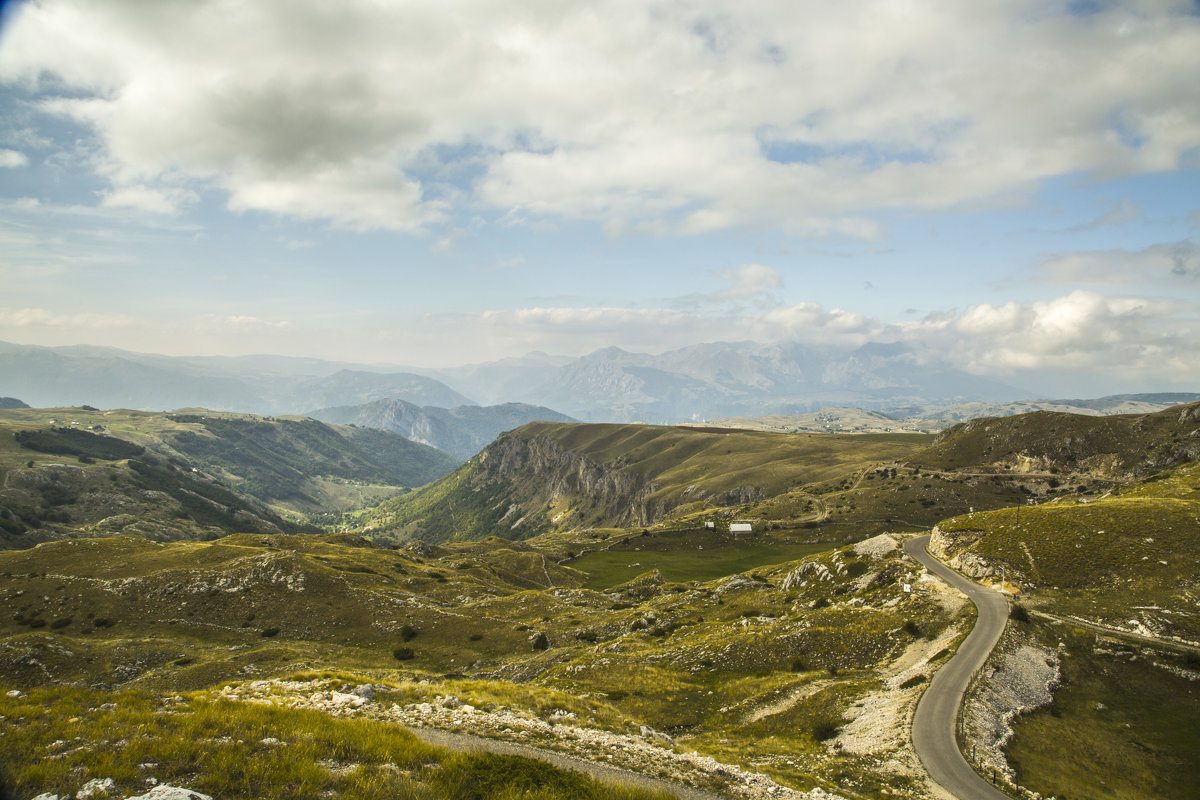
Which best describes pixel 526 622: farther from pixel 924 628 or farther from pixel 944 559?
pixel 944 559

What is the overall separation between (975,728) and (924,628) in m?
17.1

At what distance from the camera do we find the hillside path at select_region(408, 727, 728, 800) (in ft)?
62.4

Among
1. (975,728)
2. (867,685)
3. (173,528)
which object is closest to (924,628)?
(867,685)

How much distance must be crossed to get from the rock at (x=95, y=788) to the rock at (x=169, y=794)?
3.03 feet

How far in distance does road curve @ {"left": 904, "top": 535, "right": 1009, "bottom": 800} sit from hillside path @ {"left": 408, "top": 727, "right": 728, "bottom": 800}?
51.6ft

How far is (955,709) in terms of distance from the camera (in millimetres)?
31719

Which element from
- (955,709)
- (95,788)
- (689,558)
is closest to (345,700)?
(95,788)

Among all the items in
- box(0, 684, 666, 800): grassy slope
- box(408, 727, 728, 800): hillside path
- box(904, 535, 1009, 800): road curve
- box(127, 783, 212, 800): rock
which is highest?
box(127, 783, 212, 800): rock

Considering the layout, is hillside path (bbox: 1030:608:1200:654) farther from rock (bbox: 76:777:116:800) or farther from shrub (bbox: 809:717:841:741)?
rock (bbox: 76:777:116:800)

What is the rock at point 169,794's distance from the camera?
38.0 ft

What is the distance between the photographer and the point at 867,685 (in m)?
38.2

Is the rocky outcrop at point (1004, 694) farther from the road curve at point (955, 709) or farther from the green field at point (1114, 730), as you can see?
the road curve at point (955, 709)

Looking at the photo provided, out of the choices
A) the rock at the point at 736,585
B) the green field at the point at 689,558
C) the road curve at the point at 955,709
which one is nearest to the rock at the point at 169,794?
the road curve at the point at 955,709

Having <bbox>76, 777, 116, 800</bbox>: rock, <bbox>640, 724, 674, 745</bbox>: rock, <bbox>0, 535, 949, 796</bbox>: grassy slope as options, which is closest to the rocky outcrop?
<bbox>0, 535, 949, 796</bbox>: grassy slope
